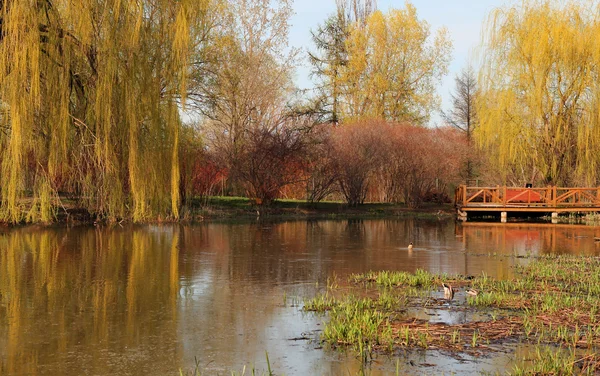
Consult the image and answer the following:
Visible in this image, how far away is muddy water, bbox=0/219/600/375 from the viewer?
6.32 meters

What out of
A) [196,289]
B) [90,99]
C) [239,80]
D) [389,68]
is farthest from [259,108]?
[196,289]

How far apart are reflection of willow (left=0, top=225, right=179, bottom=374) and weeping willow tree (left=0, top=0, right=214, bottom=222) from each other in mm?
1066

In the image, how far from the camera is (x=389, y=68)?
4109 cm

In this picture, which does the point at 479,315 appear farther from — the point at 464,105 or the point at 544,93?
the point at 464,105

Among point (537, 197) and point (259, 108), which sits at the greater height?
point (259, 108)

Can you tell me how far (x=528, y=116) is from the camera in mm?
30109

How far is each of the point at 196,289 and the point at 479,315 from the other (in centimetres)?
416

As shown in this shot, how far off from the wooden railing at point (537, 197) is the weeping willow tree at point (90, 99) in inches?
726

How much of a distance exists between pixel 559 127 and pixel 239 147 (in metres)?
13.6

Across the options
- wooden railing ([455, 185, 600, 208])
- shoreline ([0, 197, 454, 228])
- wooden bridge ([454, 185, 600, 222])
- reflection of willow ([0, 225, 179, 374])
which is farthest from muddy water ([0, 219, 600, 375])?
wooden railing ([455, 185, 600, 208])

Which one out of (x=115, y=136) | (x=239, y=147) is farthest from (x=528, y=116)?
(x=115, y=136)

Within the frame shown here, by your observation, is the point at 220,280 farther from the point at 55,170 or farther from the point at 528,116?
the point at 528,116

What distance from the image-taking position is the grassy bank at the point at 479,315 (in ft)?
21.8

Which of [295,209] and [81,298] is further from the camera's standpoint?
[295,209]
